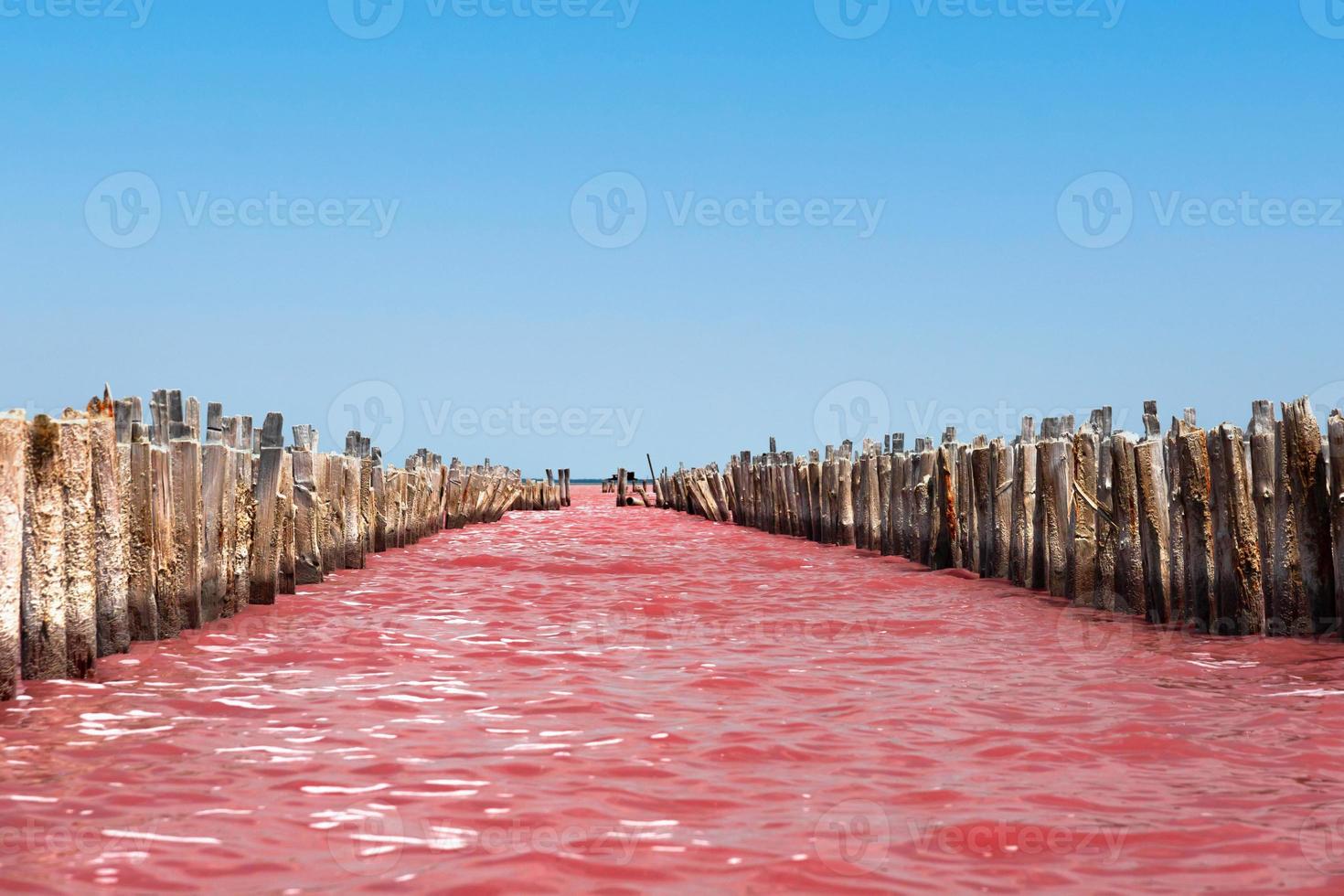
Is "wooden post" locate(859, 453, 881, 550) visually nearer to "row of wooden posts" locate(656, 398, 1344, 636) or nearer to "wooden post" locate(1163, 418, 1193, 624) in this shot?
"row of wooden posts" locate(656, 398, 1344, 636)

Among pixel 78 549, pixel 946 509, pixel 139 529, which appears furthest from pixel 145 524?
pixel 946 509

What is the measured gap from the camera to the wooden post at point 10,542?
17.7 ft

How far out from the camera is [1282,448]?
7.35m

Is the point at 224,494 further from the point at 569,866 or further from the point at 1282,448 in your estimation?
the point at 1282,448

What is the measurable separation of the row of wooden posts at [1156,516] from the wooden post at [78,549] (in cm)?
655

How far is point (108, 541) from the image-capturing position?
651 centimetres

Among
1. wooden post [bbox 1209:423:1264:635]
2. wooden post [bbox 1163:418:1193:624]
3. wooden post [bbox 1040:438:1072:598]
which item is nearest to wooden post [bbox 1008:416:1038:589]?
wooden post [bbox 1040:438:1072:598]

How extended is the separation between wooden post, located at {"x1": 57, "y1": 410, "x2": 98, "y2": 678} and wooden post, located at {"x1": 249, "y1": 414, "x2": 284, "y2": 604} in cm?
317

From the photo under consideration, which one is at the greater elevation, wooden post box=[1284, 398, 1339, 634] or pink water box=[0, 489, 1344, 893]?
wooden post box=[1284, 398, 1339, 634]

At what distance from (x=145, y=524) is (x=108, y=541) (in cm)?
60

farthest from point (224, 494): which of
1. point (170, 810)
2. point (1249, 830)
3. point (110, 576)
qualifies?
point (1249, 830)

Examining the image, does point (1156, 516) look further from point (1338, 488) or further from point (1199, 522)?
point (1338, 488)

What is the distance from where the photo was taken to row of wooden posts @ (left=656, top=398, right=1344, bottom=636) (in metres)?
7.25

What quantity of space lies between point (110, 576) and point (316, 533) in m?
4.60
